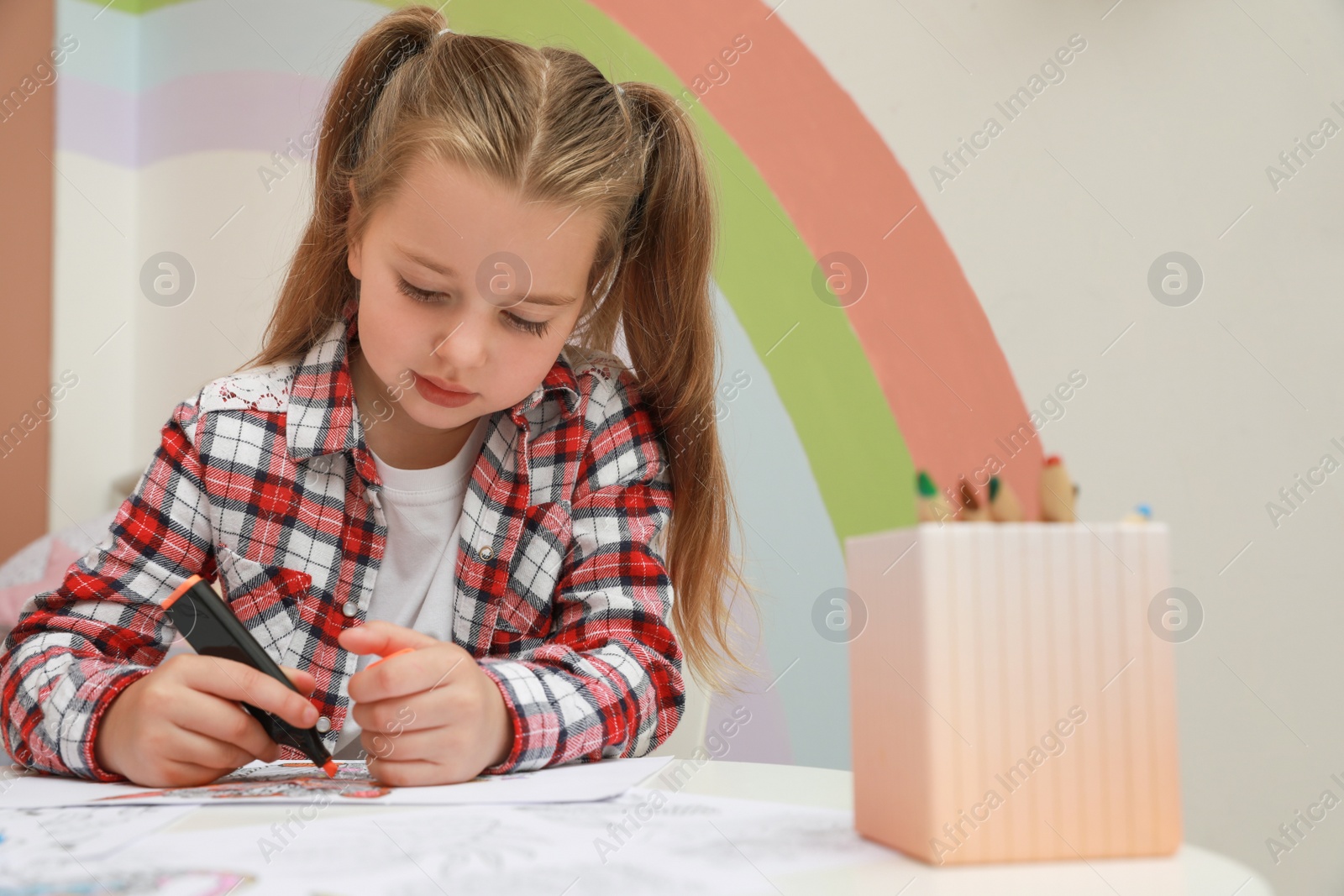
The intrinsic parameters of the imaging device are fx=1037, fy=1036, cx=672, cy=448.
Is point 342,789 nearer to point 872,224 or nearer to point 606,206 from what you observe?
point 606,206

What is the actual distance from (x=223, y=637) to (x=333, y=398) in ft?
1.03

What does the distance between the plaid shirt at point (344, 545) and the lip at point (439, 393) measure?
0.26 ft

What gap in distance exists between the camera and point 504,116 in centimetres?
80

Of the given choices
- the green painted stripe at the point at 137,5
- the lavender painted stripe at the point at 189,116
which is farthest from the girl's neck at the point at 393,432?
the green painted stripe at the point at 137,5

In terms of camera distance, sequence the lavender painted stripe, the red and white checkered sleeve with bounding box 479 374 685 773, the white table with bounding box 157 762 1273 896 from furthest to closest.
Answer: the lavender painted stripe < the red and white checkered sleeve with bounding box 479 374 685 773 < the white table with bounding box 157 762 1273 896

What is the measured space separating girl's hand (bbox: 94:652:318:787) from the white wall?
814 millimetres

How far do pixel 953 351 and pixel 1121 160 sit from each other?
26 centimetres

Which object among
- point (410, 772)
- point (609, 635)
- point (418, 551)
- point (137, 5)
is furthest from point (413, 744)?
point (137, 5)

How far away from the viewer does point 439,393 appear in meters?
0.77

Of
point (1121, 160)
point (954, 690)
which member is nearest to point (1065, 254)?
point (1121, 160)

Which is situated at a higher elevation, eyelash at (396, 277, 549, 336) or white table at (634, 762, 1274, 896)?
eyelash at (396, 277, 549, 336)

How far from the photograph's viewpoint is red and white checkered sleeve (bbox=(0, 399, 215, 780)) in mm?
625

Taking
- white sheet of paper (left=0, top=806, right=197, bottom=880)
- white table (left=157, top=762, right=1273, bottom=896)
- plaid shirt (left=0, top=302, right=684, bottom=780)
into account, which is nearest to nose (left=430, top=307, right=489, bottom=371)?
plaid shirt (left=0, top=302, right=684, bottom=780)

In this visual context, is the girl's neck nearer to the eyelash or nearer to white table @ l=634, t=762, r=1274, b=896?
the eyelash
